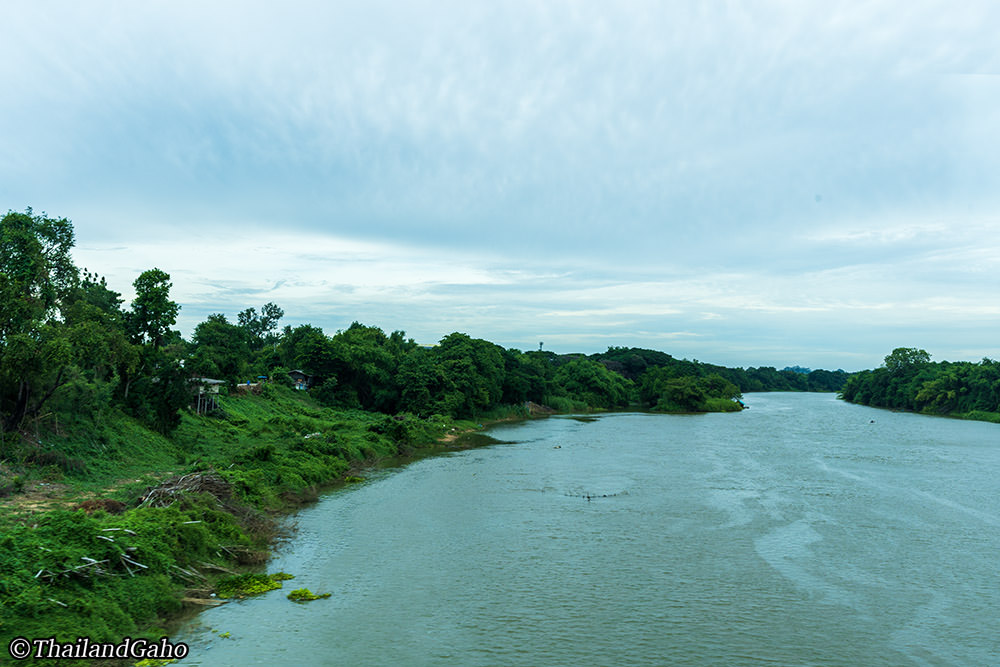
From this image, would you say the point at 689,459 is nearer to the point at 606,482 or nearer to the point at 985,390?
the point at 606,482

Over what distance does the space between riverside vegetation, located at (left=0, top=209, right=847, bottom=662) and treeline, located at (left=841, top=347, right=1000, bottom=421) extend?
65.5m

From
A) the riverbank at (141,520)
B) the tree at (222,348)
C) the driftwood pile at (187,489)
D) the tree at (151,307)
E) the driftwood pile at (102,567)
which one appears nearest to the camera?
the riverbank at (141,520)

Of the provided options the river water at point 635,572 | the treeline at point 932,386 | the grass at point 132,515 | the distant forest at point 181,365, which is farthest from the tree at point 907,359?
the grass at point 132,515

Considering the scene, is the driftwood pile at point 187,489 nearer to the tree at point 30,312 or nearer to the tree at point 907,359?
the tree at point 30,312

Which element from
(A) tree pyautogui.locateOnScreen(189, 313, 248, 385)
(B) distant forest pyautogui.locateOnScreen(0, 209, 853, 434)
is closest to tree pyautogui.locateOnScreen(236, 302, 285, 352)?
(B) distant forest pyautogui.locateOnScreen(0, 209, 853, 434)

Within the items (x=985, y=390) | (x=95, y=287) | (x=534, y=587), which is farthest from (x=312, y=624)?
(x=985, y=390)

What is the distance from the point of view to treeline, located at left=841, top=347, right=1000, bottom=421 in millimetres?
75875

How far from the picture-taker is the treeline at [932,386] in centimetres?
7588

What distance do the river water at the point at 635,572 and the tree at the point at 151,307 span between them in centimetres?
1118

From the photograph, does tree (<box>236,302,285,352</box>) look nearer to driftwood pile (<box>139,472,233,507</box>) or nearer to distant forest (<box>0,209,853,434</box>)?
distant forest (<box>0,209,853,434</box>)

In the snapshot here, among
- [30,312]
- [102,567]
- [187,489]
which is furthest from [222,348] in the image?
[102,567]

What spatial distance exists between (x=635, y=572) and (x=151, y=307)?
76.5 feet

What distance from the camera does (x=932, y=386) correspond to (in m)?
83.6

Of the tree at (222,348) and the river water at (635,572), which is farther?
the tree at (222,348)
